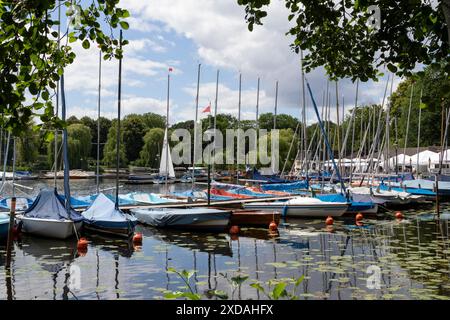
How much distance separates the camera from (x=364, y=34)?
26.3ft

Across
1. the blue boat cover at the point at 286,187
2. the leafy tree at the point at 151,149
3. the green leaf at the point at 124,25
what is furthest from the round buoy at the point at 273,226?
the leafy tree at the point at 151,149

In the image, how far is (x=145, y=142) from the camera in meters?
96.2

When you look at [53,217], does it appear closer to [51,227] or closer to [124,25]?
[51,227]

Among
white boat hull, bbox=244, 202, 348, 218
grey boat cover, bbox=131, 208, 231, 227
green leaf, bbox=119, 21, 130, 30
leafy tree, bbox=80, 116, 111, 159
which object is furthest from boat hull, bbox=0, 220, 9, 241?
leafy tree, bbox=80, 116, 111, 159

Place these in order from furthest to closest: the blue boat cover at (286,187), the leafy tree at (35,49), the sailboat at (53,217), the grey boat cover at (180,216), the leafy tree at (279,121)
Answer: the leafy tree at (279,121), the blue boat cover at (286,187), the grey boat cover at (180,216), the sailboat at (53,217), the leafy tree at (35,49)

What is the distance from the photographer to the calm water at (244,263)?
11.9 m

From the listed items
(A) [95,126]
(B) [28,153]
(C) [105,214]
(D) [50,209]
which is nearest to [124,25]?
(D) [50,209]

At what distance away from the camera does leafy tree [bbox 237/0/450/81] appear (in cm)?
560

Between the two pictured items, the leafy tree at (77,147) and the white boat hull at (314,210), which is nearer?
the white boat hull at (314,210)

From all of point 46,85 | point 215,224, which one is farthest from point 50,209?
point 46,85

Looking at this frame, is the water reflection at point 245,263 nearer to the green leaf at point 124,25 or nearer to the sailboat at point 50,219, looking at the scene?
the sailboat at point 50,219

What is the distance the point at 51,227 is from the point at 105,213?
102 inches

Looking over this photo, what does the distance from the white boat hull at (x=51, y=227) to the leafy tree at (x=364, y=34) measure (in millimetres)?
14860

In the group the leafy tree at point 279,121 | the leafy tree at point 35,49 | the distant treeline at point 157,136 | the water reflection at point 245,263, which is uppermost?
the leafy tree at point 279,121
